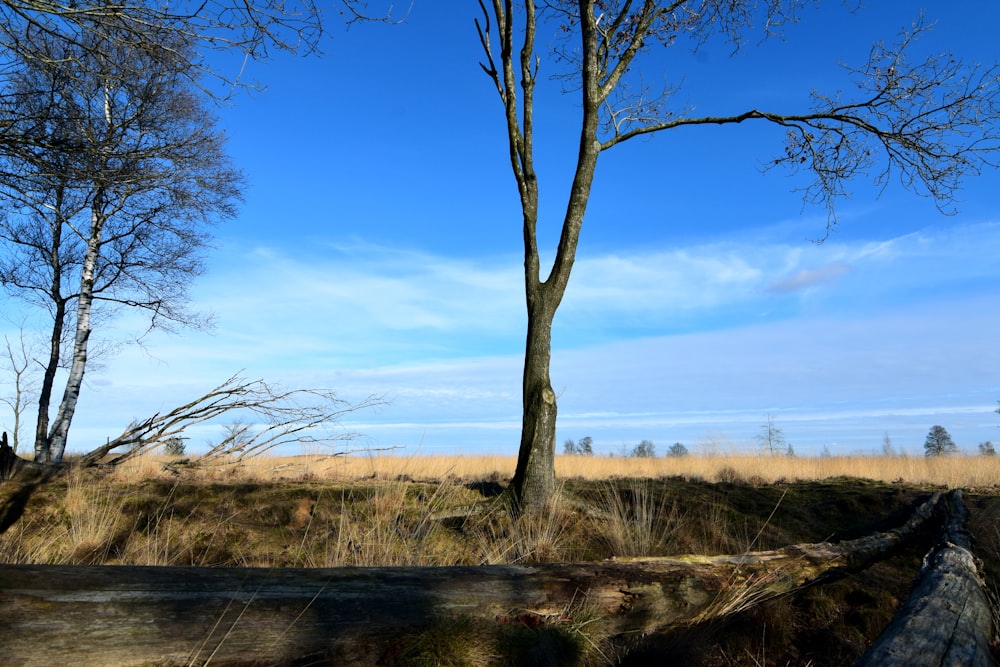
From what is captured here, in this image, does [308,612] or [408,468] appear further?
[408,468]

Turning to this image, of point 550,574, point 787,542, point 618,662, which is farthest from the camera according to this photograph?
point 787,542

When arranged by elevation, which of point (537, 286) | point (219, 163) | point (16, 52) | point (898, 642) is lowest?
point (898, 642)

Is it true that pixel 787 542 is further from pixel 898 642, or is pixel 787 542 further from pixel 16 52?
pixel 16 52

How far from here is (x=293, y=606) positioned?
2814 millimetres

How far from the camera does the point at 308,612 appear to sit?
2805 millimetres

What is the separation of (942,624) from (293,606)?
3.15 meters

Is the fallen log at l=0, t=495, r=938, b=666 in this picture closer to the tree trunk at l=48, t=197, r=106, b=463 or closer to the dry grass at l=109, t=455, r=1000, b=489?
the dry grass at l=109, t=455, r=1000, b=489

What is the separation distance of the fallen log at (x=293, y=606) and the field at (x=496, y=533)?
13 cm

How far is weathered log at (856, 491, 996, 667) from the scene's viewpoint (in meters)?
2.70

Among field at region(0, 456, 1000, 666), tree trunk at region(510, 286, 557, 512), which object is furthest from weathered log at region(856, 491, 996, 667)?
tree trunk at region(510, 286, 557, 512)

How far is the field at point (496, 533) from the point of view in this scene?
3586 mm

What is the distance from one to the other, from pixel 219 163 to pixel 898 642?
1431 cm

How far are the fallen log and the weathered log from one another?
1010 millimetres

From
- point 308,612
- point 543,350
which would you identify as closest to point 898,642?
point 308,612
